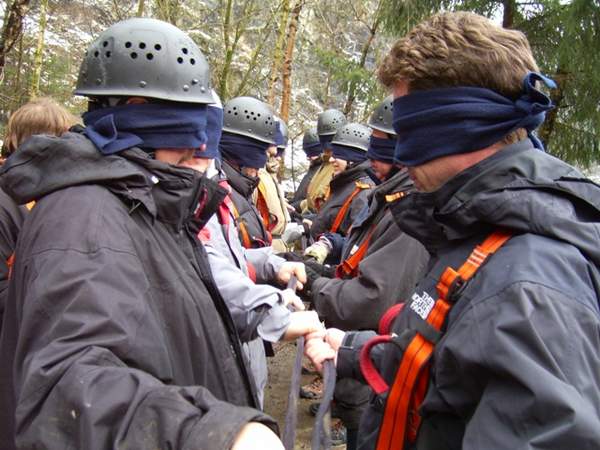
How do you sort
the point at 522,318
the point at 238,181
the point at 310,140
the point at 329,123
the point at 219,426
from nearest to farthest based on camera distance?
the point at 219,426 < the point at 522,318 < the point at 238,181 < the point at 329,123 < the point at 310,140

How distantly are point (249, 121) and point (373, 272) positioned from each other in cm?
277

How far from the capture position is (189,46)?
226 cm

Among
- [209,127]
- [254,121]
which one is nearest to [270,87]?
[254,121]

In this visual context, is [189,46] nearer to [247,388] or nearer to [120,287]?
[120,287]

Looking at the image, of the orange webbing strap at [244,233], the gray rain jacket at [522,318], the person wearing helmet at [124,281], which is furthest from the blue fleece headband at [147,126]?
the orange webbing strap at [244,233]

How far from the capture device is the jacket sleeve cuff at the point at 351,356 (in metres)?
2.35

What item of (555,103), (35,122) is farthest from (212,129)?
(555,103)

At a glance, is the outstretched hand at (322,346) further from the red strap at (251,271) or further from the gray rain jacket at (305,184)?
the gray rain jacket at (305,184)

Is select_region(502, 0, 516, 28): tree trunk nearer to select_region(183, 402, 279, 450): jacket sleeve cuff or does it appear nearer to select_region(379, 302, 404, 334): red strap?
select_region(379, 302, 404, 334): red strap

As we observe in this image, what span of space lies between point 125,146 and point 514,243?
1418 mm

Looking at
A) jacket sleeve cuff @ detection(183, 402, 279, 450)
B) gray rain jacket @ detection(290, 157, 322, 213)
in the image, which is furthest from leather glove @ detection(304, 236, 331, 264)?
gray rain jacket @ detection(290, 157, 322, 213)

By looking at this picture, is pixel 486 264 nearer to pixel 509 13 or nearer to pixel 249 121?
pixel 249 121

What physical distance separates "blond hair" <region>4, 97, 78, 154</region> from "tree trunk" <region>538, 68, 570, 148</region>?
676 centimetres

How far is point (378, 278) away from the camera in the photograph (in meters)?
3.11
